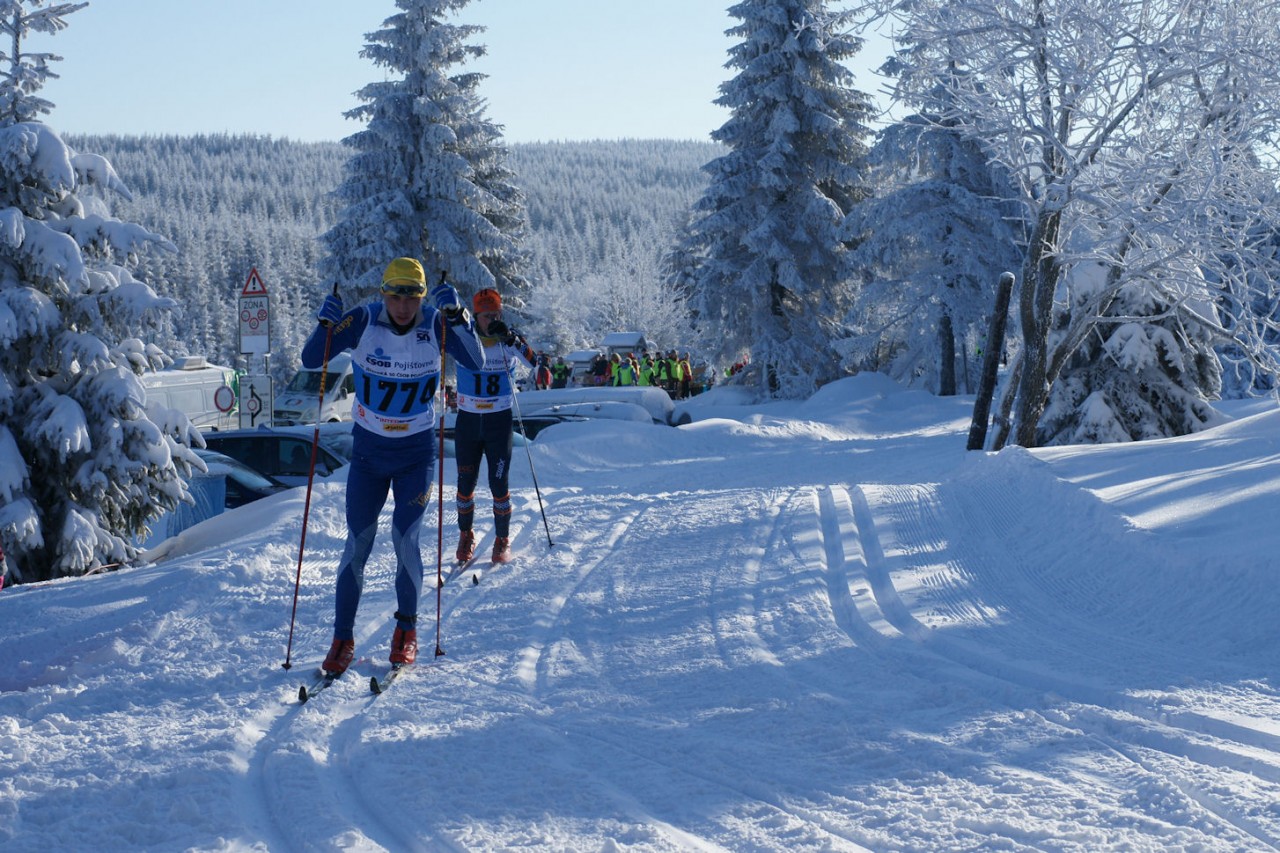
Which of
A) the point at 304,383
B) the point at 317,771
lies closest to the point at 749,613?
the point at 317,771

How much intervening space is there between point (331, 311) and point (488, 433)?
3.21 m

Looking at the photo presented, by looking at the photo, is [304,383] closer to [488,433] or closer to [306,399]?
[306,399]

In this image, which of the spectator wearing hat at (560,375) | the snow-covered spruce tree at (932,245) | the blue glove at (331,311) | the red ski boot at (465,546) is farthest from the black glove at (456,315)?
the spectator wearing hat at (560,375)

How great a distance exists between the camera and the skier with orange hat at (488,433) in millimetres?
8797

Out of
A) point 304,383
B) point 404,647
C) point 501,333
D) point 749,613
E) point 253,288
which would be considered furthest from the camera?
point 304,383

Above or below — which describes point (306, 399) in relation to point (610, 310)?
below

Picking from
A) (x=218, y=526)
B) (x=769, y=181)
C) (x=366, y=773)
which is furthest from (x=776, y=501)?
(x=769, y=181)

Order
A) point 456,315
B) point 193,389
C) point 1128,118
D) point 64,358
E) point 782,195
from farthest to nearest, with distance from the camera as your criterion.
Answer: point 782,195
point 193,389
point 1128,118
point 64,358
point 456,315

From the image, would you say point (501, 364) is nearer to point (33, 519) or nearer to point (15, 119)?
point (33, 519)

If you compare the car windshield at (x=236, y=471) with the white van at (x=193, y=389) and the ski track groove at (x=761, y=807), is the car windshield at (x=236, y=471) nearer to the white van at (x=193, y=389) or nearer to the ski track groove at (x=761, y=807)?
the ski track groove at (x=761, y=807)

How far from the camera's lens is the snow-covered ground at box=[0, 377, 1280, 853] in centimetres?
383

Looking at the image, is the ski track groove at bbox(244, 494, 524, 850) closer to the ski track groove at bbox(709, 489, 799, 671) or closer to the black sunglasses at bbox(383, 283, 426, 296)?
the ski track groove at bbox(709, 489, 799, 671)

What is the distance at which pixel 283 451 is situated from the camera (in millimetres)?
15445

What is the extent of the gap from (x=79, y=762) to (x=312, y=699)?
112 centimetres
